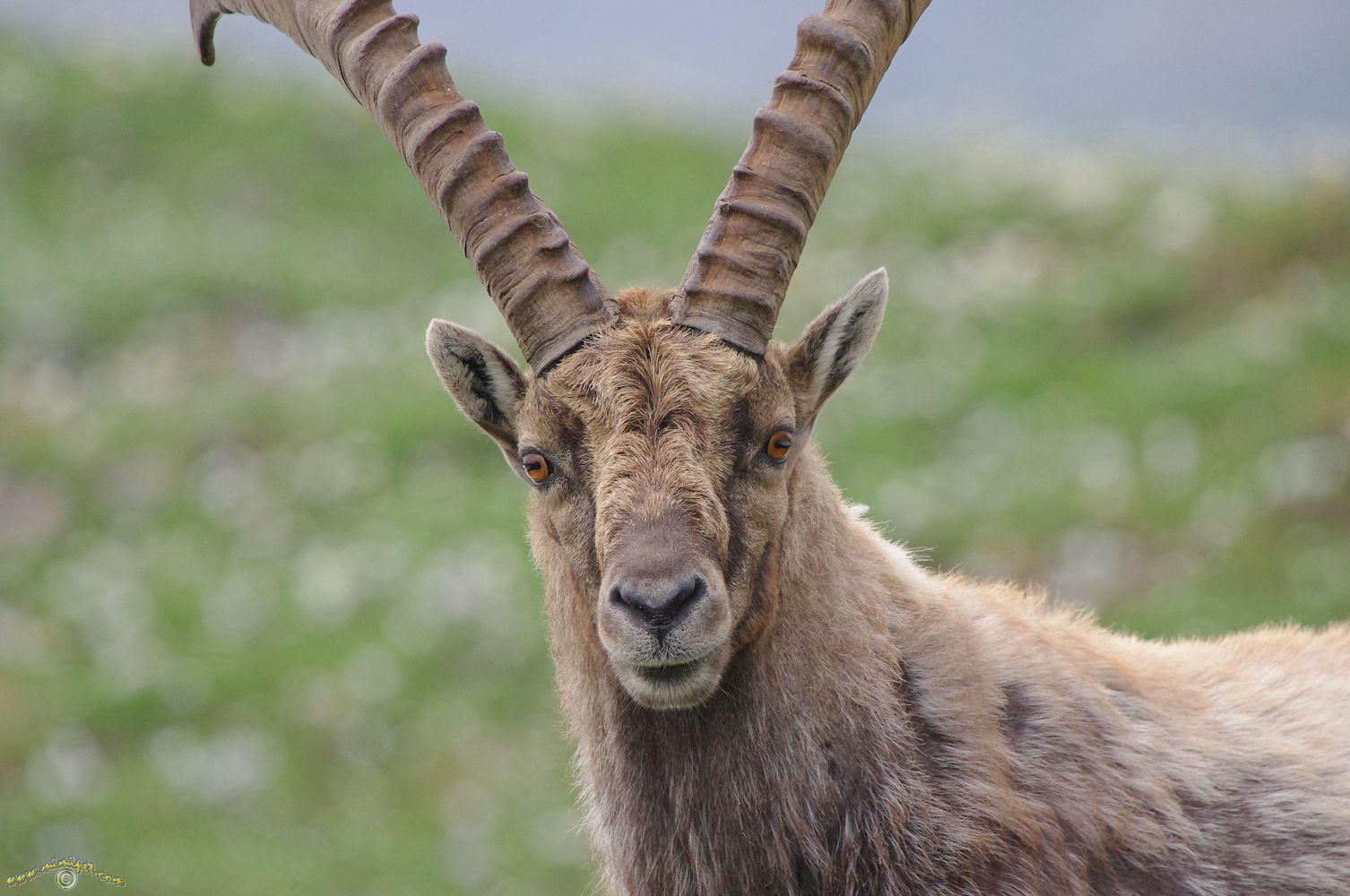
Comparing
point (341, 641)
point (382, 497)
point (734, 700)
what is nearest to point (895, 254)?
point (382, 497)

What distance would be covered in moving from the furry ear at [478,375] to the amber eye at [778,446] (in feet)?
3.28

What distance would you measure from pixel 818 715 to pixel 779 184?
1.96 metres

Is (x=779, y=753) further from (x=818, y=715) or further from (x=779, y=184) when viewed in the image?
(x=779, y=184)

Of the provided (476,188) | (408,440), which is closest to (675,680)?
(476,188)

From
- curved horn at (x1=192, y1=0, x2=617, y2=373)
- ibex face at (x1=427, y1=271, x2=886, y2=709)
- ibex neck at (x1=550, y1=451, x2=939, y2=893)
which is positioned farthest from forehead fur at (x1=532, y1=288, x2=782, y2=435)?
ibex neck at (x1=550, y1=451, x2=939, y2=893)

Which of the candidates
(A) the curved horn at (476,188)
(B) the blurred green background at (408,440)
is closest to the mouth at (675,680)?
(A) the curved horn at (476,188)

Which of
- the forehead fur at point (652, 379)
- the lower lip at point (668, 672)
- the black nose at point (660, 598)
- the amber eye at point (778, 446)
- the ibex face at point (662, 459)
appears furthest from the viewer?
the amber eye at point (778, 446)

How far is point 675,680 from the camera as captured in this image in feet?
16.2

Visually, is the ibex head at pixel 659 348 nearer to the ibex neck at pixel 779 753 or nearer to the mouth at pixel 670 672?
the mouth at pixel 670 672

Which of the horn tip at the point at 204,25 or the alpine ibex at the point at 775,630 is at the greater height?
the horn tip at the point at 204,25

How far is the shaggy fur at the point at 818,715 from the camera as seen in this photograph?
5.20 m

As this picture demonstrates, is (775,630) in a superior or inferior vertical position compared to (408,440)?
inferior

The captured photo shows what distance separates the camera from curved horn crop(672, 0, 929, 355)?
17.5 ft

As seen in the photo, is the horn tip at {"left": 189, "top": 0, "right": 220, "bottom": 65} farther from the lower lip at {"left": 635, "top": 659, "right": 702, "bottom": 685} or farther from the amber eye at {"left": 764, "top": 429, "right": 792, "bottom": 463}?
the lower lip at {"left": 635, "top": 659, "right": 702, "bottom": 685}
